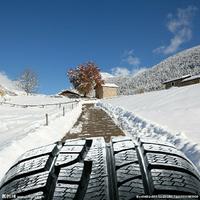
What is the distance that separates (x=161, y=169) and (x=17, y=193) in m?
0.98

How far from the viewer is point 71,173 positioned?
2.28 metres

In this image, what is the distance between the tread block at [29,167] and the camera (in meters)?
2.47

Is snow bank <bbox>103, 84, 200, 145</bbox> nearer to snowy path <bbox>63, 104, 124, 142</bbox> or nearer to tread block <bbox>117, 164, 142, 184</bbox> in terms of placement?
snowy path <bbox>63, 104, 124, 142</bbox>

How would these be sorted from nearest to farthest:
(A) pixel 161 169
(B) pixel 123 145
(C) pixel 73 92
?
(A) pixel 161 169 → (B) pixel 123 145 → (C) pixel 73 92

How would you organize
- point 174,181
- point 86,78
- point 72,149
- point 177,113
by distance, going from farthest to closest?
point 86,78 < point 177,113 < point 72,149 < point 174,181

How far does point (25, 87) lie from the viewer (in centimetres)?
12106

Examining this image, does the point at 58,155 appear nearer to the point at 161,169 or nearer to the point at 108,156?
the point at 108,156

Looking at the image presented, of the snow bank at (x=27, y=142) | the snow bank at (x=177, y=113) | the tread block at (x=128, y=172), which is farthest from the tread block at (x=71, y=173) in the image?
the snow bank at (x=177, y=113)

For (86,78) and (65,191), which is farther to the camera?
(86,78)

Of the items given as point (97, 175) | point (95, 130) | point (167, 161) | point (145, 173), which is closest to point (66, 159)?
point (97, 175)

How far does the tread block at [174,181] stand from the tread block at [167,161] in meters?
0.10

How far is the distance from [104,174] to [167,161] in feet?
1.84

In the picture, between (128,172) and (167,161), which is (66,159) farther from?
(167,161)

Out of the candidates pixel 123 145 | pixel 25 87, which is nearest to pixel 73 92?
pixel 25 87
